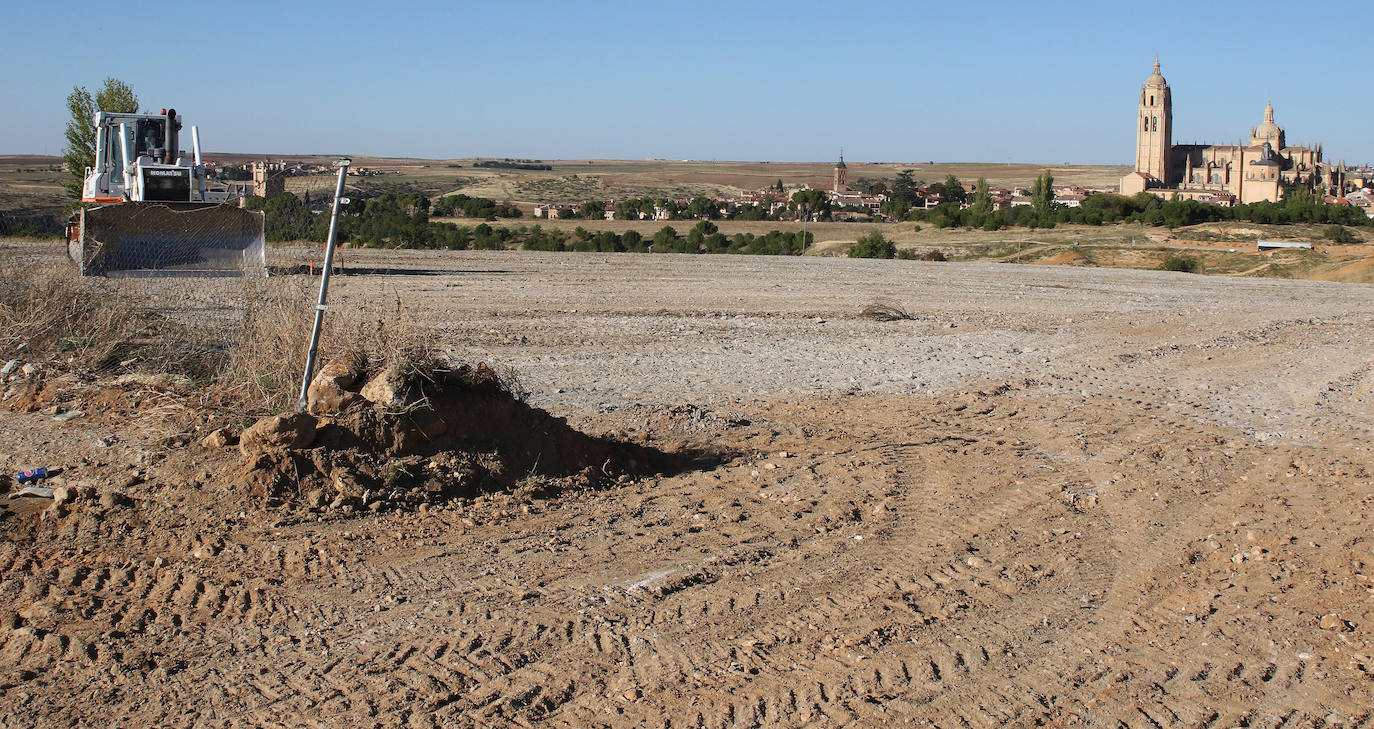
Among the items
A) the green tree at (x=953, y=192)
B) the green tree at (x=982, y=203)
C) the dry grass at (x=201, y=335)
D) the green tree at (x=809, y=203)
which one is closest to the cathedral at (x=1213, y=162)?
the green tree at (x=953, y=192)

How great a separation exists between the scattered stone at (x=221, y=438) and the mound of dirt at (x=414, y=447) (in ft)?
1.18

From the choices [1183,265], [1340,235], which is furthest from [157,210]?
[1340,235]

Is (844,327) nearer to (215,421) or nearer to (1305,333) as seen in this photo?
(1305,333)

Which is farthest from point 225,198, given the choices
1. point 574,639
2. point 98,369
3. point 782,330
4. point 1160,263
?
point 1160,263

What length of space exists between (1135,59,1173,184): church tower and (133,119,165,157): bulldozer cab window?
16436cm

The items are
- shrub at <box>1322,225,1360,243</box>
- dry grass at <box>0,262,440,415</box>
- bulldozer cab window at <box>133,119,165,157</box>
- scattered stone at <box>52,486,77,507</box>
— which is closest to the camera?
scattered stone at <box>52,486,77,507</box>

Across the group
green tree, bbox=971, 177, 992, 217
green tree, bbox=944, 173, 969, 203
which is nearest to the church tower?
green tree, bbox=944, 173, 969, 203

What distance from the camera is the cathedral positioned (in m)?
140

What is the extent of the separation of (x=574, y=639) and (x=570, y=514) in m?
1.98

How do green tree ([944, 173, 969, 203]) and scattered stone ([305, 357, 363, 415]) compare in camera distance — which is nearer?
scattered stone ([305, 357, 363, 415])

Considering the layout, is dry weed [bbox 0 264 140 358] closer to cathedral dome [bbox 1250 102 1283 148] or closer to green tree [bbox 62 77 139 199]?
green tree [bbox 62 77 139 199]

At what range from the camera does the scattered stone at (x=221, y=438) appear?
7.30 meters

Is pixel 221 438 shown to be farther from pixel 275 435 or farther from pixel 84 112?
pixel 84 112

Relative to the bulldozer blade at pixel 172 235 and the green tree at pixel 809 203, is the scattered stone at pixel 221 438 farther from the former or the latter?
the green tree at pixel 809 203
